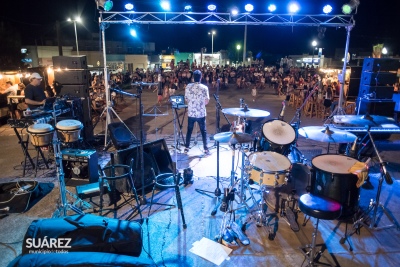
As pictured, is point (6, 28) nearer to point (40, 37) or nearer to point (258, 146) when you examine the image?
point (40, 37)

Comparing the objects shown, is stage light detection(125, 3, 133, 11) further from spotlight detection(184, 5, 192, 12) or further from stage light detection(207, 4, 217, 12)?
stage light detection(207, 4, 217, 12)

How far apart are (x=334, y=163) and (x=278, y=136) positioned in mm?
1053

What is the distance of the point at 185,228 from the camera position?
4215 mm

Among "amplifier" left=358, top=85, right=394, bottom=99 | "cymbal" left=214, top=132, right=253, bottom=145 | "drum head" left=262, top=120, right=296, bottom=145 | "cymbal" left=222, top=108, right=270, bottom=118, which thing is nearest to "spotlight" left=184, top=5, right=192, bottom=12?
"cymbal" left=222, top=108, right=270, bottom=118

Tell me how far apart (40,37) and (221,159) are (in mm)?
41431

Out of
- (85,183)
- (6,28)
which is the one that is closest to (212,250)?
(85,183)

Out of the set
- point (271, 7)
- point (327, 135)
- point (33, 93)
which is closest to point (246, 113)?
point (327, 135)

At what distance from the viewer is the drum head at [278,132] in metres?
4.87

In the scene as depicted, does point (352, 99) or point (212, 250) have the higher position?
point (352, 99)

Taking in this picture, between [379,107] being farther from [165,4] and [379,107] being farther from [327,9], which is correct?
[165,4]

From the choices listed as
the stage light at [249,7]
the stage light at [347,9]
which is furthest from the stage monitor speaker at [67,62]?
the stage light at [347,9]

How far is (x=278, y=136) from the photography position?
16.2ft

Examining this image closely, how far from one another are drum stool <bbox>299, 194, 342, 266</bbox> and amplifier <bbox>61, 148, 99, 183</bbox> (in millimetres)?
4047

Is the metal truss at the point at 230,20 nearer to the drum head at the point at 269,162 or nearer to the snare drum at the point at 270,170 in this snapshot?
the drum head at the point at 269,162
